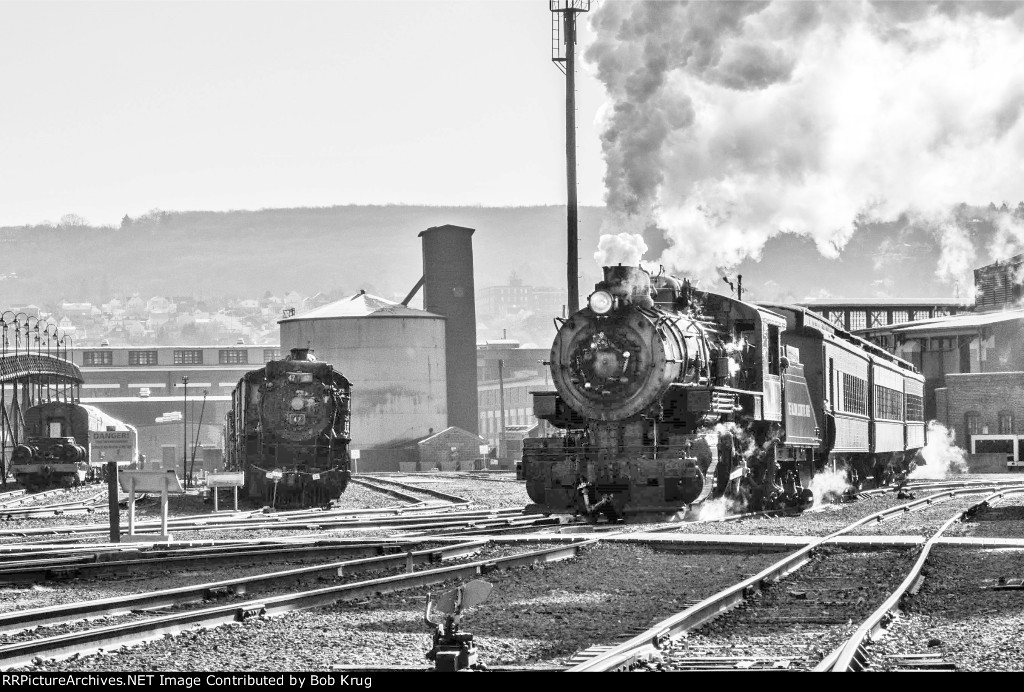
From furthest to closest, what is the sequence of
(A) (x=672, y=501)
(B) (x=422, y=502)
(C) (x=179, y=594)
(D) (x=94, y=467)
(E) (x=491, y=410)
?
(E) (x=491, y=410) → (D) (x=94, y=467) → (B) (x=422, y=502) → (A) (x=672, y=501) → (C) (x=179, y=594)

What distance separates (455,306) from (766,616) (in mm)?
81256

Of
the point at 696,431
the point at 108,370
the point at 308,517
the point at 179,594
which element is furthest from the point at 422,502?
the point at 108,370

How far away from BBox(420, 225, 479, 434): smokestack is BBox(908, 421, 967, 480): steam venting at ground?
1384 inches

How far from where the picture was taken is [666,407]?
2284 cm

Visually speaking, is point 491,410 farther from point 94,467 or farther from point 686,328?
point 686,328

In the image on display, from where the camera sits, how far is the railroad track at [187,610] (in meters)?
9.11

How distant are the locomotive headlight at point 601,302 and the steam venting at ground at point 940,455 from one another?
31.9 m

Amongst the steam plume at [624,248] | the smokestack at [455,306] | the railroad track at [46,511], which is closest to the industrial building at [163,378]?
the smokestack at [455,306]

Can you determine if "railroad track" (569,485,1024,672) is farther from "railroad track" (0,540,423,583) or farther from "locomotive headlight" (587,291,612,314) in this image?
"locomotive headlight" (587,291,612,314)

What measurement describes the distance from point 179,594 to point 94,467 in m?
50.5

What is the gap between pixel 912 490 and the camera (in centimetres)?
3612

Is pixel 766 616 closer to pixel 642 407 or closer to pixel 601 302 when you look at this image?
pixel 642 407

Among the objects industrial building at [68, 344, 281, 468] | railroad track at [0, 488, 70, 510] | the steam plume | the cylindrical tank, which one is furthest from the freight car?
industrial building at [68, 344, 281, 468]

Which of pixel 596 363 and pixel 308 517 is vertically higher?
pixel 596 363
